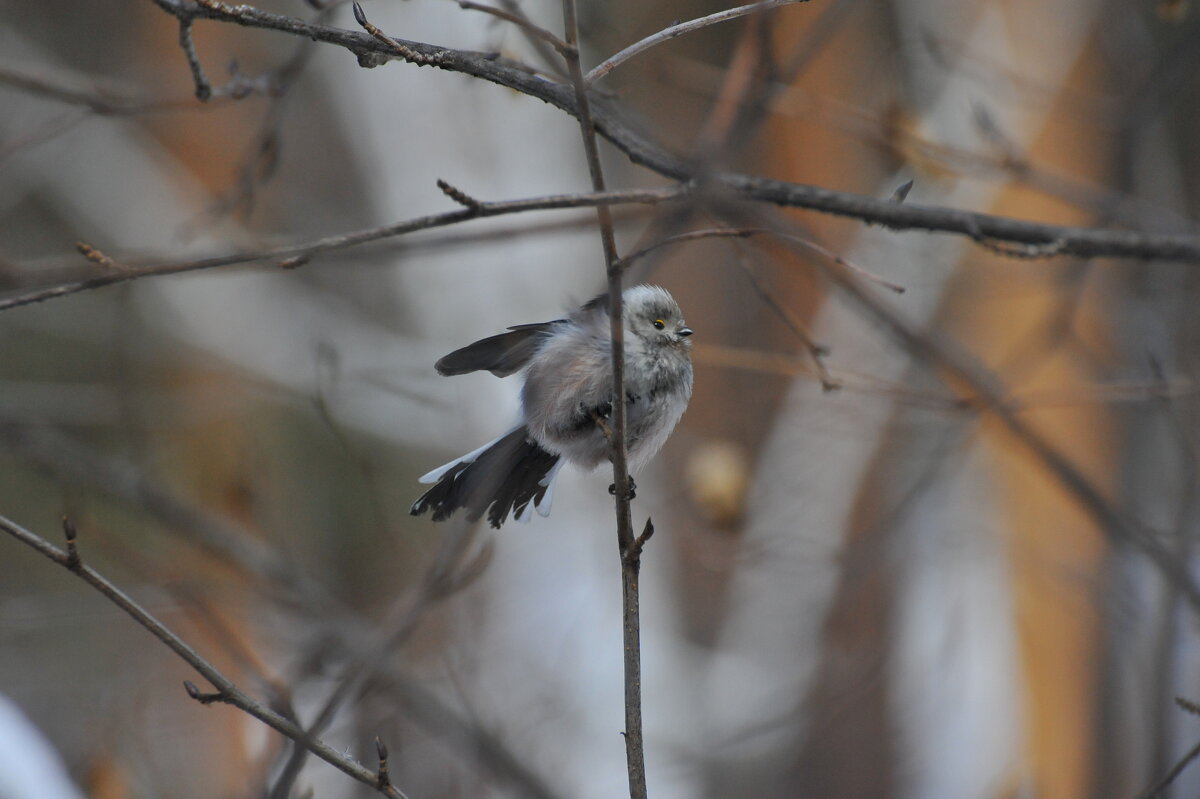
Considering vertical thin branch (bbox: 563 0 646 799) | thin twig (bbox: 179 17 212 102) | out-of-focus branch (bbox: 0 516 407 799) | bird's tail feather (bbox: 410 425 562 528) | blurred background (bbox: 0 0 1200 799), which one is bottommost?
out-of-focus branch (bbox: 0 516 407 799)

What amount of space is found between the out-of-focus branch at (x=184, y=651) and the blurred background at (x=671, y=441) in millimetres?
603

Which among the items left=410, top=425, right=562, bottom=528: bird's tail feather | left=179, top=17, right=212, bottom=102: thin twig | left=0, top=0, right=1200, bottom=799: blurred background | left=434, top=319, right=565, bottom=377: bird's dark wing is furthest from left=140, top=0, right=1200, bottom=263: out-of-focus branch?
left=410, top=425, right=562, bottom=528: bird's tail feather

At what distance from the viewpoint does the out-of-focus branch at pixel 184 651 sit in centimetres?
133

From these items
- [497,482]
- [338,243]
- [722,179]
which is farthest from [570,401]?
[338,243]

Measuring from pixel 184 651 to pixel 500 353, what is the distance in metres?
0.90

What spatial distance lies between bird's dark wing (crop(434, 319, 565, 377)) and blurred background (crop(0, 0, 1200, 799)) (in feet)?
0.77

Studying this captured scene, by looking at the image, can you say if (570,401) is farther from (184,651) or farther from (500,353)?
(184,651)

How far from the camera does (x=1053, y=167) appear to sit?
5250 millimetres

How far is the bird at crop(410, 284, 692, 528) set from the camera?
7.16 ft

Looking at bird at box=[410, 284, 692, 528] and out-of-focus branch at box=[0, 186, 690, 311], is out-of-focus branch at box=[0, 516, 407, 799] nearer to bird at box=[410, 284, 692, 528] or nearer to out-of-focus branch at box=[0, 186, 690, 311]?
out-of-focus branch at box=[0, 186, 690, 311]

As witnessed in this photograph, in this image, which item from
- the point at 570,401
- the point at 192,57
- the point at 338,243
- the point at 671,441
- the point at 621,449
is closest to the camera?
the point at 338,243

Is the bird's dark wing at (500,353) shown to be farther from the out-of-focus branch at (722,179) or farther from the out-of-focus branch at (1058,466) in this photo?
the out-of-focus branch at (1058,466)

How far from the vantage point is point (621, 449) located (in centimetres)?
147

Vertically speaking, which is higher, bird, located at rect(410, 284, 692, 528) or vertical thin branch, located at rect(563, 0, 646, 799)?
bird, located at rect(410, 284, 692, 528)
